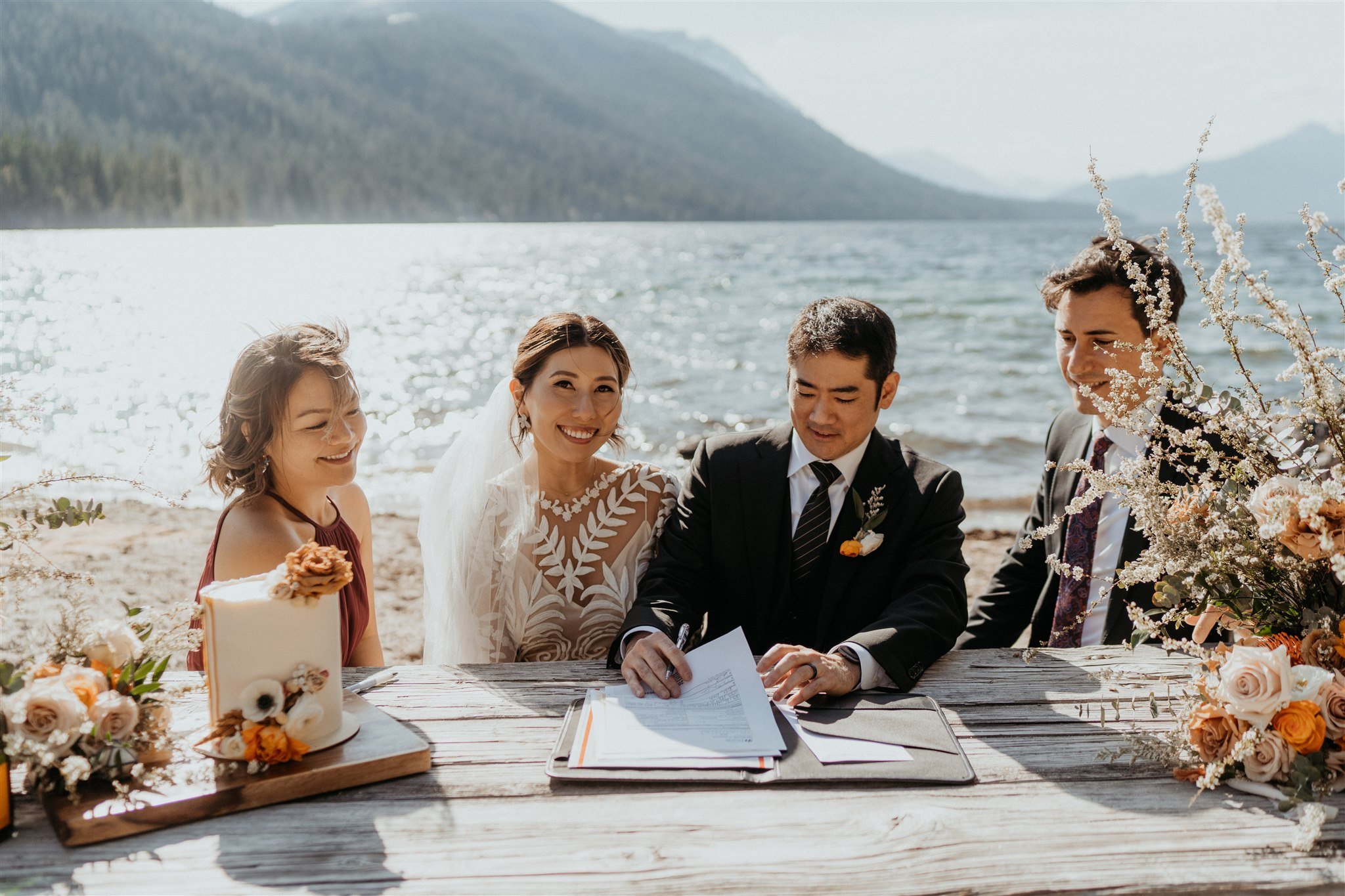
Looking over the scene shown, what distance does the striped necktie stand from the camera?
274cm

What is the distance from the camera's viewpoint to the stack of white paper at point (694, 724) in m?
1.79

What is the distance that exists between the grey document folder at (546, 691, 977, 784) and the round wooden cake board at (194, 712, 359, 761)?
1.29 ft

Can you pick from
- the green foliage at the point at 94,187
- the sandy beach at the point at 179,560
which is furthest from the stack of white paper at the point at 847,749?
the green foliage at the point at 94,187

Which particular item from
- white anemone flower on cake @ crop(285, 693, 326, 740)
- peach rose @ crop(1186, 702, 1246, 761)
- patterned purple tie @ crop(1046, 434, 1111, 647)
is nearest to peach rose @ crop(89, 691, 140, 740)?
white anemone flower on cake @ crop(285, 693, 326, 740)

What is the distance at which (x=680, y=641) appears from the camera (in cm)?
247

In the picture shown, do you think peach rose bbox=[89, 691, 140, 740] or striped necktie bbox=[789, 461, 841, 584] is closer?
peach rose bbox=[89, 691, 140, 740]

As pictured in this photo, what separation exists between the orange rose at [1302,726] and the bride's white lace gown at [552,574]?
75.7 inches

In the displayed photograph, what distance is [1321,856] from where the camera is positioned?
4.92 feet

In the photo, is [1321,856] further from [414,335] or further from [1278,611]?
[414,335]

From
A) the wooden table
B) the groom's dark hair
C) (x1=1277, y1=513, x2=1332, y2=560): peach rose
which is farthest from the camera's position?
the groom's dark hair

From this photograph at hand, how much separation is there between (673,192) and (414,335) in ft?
307

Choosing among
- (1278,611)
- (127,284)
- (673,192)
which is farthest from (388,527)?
(673,192)

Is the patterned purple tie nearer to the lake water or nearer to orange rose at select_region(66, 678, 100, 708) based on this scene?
the lake water

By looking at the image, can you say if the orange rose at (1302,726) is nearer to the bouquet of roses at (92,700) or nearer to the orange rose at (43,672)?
the bouquet of roses at (92,700)
